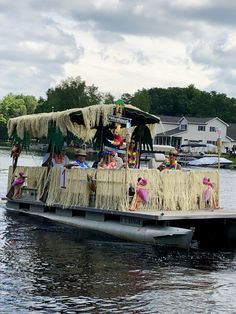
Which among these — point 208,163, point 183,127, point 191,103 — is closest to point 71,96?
point 183,127

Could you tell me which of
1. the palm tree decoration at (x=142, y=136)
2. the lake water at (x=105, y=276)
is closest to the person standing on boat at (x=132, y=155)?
the palm tree decoration at (x=142, y=136)

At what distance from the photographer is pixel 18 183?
67.2ft

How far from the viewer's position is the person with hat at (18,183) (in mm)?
20398

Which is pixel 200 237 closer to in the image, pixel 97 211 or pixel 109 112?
pixel 97 211

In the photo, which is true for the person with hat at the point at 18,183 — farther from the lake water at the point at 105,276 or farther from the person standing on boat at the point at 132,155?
the person standing on boat at the point at 132,155

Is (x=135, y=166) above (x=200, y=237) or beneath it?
above

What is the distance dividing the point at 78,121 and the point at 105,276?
22.2 ft

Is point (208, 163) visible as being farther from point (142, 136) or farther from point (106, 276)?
point (106, 276)

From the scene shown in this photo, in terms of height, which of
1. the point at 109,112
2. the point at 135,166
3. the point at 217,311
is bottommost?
the point at 217,311

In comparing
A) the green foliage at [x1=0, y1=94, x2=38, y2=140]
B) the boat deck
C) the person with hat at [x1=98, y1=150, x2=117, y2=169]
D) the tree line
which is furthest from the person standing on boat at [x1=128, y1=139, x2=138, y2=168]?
the green foliage at [x1=0, y1=94, x2=38, y2=140]

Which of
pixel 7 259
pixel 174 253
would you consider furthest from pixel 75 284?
pixel 174 253

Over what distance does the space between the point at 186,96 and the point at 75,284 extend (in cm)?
14330

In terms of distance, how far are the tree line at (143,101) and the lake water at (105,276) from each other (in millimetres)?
98350

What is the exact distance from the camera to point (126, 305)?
10.6m
